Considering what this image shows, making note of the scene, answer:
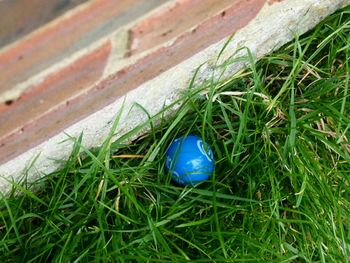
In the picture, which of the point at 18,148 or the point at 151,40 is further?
the point at 18,148

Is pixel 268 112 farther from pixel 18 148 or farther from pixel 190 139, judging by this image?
pixel 18 148

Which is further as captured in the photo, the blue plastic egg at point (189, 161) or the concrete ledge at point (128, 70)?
the blue plastic egg at point (189, 161)

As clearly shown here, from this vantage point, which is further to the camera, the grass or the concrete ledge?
the grass

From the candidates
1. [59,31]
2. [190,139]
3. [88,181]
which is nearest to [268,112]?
[190,139]

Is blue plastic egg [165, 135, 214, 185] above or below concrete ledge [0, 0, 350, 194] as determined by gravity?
below

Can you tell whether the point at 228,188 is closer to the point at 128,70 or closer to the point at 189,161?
the point at 189,161
